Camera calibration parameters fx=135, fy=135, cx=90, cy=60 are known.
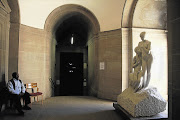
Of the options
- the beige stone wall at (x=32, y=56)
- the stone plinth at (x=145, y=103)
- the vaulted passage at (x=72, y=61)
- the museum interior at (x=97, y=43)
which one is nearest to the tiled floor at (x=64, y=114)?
the museum interior at (x=97, y=43)

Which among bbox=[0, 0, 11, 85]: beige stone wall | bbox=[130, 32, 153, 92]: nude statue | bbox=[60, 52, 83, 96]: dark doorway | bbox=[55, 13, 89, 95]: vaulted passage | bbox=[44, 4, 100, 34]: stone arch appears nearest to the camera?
bbox=[130, 32, 153, 92]: nude statue

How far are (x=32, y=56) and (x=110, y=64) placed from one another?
12.1ft

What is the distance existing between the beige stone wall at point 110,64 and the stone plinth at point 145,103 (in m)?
2.40

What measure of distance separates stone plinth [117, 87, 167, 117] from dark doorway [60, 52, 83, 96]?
7.92m

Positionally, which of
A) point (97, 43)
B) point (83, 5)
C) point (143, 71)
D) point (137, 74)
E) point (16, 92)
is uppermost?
point (83, 5)

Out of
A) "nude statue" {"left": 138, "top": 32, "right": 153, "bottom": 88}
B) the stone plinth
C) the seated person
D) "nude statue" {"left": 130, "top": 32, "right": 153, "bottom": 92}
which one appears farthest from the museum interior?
"nude statue" {"left": 138, "top": 32, "right": 153, "bottom": 88}

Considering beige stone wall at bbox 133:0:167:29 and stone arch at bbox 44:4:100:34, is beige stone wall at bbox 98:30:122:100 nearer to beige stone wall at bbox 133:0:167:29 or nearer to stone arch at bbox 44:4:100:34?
stone arch at bbox 44:4:100:34

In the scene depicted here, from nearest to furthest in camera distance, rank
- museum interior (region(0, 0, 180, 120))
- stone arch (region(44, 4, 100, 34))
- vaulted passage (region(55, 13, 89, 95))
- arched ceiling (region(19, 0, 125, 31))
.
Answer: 1. museum interior (region(0, 0, 180, 120))
2. arched ceiling (region(19, 0, 125, 31))
3. stone arch (region(44, 4, 100, 34))
4. vaulted passage (region(55, 13, 89, 95))

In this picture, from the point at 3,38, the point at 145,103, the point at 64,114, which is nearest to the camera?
the point at 145,103

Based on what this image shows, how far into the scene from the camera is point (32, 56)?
6176 millimetres

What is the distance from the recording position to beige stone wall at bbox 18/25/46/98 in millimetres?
5789

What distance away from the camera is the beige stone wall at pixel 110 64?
640 centimetres

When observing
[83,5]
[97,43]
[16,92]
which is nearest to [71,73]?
[97,43]

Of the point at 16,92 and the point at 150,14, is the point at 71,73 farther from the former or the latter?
the point at 150,14
